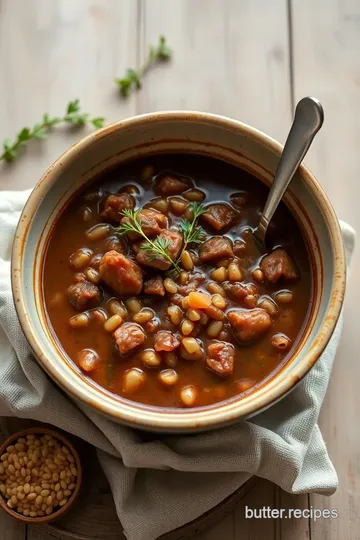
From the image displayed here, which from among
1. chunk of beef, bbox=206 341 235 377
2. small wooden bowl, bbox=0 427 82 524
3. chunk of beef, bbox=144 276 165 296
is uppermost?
chunk of beef, bbox=144 276 165 296

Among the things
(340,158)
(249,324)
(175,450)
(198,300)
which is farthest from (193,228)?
(340,158)

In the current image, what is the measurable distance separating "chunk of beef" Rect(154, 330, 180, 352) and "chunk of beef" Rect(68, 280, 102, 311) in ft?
0.91

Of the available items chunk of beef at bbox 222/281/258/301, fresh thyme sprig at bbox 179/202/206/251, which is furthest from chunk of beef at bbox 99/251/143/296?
chunk of beef at bbox 222/281/258/301

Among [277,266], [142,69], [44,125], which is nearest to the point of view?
[277,266]

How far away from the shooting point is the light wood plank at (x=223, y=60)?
3.69 meters

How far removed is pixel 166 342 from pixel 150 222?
0.46 meters

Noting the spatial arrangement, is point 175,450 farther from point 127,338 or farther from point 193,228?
point 193,228

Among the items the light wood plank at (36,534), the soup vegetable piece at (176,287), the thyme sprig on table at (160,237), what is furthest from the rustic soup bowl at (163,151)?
the light wood plank at (36,534)

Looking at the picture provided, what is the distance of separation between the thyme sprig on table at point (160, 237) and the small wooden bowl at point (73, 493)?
2.64 feet

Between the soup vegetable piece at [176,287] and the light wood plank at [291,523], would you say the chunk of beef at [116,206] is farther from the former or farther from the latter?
the light wood plank at [291,523]

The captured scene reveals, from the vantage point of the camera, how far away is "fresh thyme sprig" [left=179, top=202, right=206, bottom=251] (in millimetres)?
3004

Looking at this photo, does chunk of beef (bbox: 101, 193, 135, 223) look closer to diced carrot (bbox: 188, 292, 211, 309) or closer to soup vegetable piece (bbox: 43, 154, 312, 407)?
soup vegetable piece (bbox: 43, 154, 312, 407)

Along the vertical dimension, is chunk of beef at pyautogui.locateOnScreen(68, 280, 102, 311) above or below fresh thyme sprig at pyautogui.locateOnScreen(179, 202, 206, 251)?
below

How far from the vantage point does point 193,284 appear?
2986 mm
